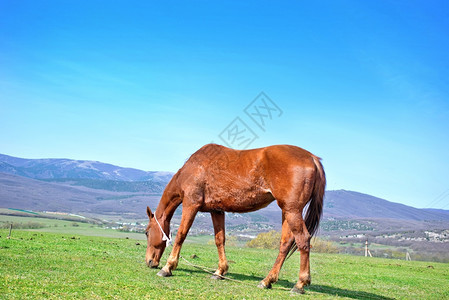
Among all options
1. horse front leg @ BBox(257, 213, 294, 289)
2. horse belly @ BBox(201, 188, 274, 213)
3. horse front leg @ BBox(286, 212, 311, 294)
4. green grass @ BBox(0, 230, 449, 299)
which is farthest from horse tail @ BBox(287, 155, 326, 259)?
green grass @ BBox(0, 230, 449, 299)

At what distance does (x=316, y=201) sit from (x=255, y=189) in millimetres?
1442

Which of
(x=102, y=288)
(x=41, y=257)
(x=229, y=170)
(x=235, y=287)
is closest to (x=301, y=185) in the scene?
(x=229, y=170)

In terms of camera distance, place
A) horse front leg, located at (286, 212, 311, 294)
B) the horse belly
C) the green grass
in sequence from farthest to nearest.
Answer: the horse belly < horse front leg, located at (286, 212, 311, 294) < the green grass

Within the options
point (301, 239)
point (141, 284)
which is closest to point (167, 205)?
point (141, 284)

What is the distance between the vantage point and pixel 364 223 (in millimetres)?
111500

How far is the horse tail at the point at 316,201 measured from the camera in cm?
955

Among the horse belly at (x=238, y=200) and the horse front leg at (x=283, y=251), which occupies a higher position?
the horse belly at (x=238, y=200)

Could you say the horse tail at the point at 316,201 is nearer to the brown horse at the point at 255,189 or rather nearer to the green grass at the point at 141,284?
the brown horse at the point at 255,189

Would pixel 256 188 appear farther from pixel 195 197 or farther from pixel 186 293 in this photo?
pixel 186 293

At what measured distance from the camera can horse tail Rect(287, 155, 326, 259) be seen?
31.3 feet

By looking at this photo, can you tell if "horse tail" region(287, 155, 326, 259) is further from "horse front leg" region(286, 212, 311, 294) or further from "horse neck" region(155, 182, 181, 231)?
"horse neck" region(155, 182, 181, 231)

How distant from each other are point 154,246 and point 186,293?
3823 mm

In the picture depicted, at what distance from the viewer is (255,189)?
9.71m

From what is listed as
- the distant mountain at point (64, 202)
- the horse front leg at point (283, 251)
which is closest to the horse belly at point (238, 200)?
the horse front leg at point (283, 251)
